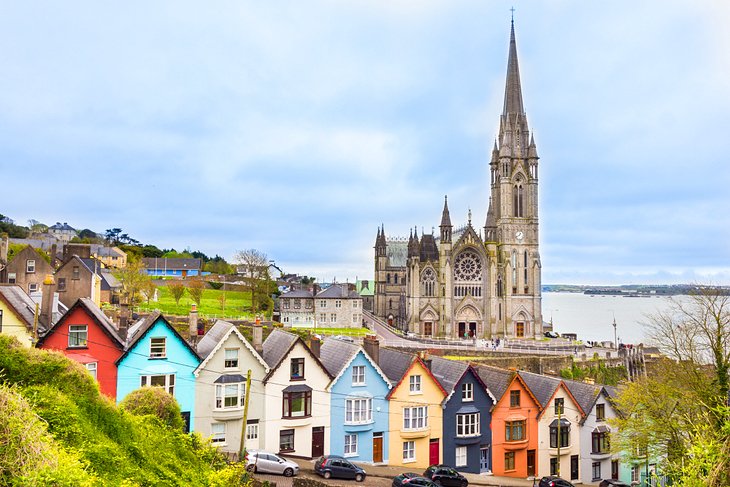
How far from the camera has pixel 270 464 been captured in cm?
2472

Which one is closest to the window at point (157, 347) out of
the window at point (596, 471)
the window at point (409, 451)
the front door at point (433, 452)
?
the window at point (409, 451)

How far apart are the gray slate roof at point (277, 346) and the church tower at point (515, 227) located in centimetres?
6038

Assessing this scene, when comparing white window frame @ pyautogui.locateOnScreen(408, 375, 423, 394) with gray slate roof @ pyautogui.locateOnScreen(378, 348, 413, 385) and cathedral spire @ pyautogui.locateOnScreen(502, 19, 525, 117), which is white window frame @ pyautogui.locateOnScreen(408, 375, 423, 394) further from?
cathedral spire @ pyautogui.locateOnScreen(502, 19, 525, 117)

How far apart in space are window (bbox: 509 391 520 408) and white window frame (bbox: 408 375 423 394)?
5.79 meters

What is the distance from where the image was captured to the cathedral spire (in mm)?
96625

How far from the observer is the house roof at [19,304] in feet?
93.6

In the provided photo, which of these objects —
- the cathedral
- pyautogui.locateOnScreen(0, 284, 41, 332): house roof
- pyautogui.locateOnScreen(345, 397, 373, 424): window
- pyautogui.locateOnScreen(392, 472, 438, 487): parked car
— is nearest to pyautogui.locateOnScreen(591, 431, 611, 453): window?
pyautogui.locateOnScreen(345, 397, 373, 424): window

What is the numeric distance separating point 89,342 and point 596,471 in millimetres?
31095

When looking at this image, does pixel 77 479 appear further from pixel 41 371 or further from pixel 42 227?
pixel 42 227

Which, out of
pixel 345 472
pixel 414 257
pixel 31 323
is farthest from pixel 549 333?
pixel 31 323

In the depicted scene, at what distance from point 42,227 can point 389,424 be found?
17762 cm

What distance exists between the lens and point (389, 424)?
31.4 metres

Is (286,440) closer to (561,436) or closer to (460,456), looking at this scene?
(460,456)

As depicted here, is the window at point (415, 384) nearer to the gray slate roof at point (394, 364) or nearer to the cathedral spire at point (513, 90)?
the gray slate roof at point (394, 364)
